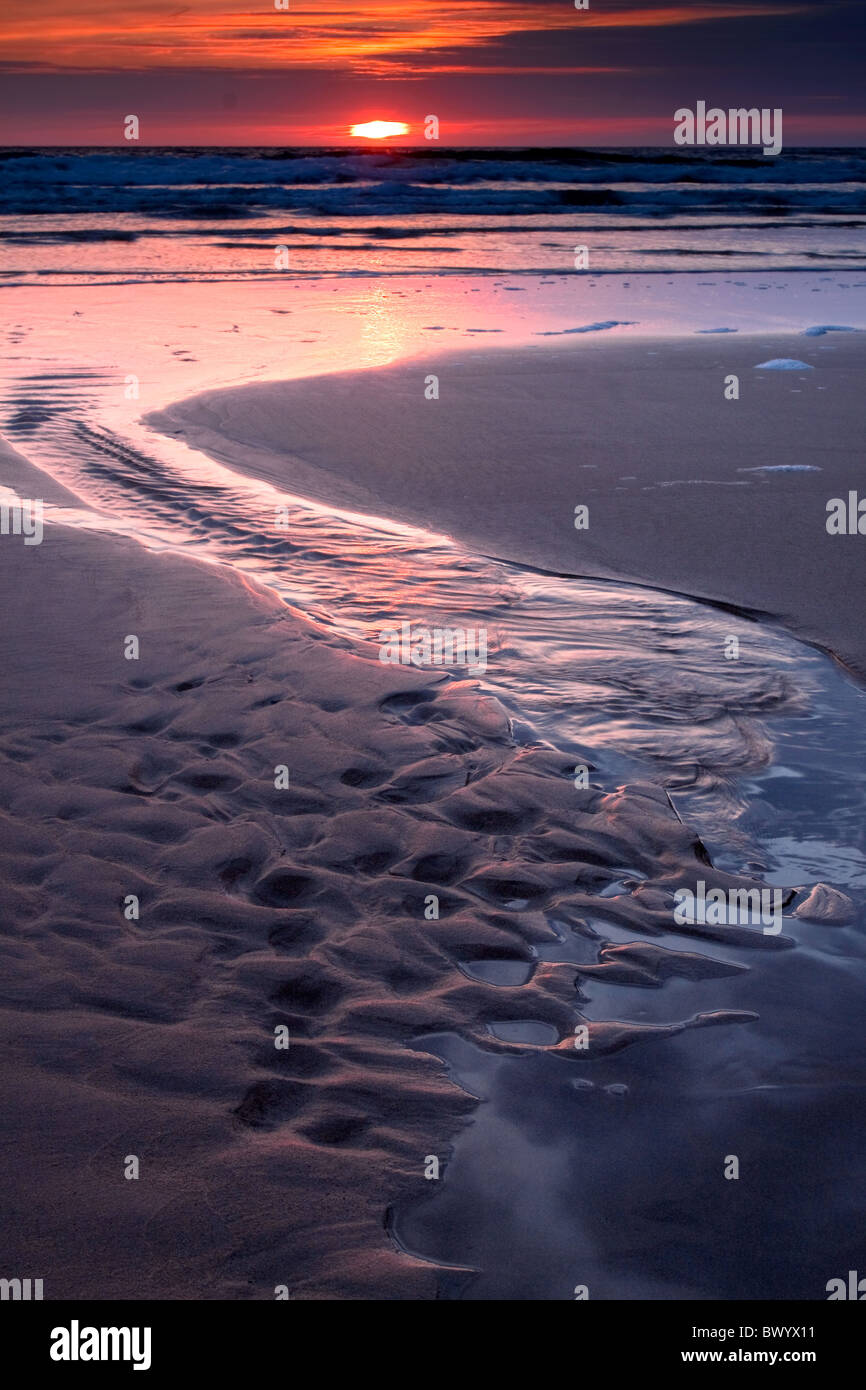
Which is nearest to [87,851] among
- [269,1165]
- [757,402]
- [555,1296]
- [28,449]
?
[269,1165]

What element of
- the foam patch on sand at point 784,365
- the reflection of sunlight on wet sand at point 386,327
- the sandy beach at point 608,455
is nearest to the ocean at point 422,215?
the reflection of sunlight on wet sand at point 386,327

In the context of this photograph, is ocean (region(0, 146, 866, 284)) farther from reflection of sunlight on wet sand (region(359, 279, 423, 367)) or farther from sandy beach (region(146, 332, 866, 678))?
sandy beach (region(146, 332, 866, 678))

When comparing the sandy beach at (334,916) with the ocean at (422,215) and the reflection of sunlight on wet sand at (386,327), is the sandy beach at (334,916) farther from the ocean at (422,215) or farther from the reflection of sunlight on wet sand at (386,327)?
the ocean at (422,215)

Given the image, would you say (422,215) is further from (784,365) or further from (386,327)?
(784,365)

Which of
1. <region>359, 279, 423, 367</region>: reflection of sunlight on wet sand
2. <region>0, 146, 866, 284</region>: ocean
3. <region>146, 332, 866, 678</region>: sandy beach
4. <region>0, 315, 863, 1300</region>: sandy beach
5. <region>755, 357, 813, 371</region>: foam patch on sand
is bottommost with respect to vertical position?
<region>0, 315, 863, 1300</region>: sandy beach

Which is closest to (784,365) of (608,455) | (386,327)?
(608,455)

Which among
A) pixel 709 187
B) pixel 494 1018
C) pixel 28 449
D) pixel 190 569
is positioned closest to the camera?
pixel 494 1018

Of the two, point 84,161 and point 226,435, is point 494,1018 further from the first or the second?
point 84,161

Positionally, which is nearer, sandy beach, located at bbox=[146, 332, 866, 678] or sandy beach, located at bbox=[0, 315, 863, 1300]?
sandy beach, located at bbox=[0, 315, 863, 1300]

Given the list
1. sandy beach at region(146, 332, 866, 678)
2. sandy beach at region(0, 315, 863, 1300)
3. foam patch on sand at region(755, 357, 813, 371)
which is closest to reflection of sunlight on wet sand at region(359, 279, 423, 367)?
sandy beach at region(146, 332, 866, 678)

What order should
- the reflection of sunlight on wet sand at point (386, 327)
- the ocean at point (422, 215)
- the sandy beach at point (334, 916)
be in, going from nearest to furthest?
the sandy beach at point (334, 916), the reflection of sunlight on wet sand at point (386, 327), the ocean at point (422, 215)

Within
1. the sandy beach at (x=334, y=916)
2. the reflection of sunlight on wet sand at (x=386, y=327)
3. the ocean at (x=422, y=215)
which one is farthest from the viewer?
the ocean at (x=422, y=215)
